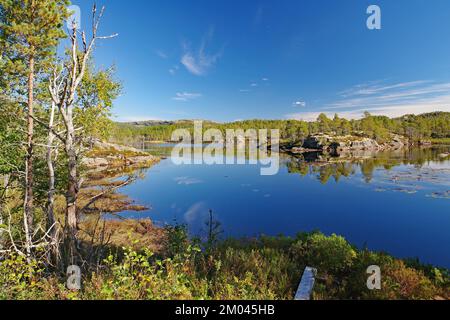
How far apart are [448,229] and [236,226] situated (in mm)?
18664

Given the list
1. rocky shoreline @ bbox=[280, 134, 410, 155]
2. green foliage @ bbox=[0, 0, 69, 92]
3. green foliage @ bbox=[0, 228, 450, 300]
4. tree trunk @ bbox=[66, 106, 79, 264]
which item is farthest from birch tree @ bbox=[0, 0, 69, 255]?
rocky shoreline @ bbox=[280, 134, 410, 155]

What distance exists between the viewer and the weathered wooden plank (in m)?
6.20

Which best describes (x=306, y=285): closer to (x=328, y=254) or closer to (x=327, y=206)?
(x=328, y=254)

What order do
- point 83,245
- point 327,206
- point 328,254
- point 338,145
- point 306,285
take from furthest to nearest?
point 338,145, point 327,206, point 83,245, point 328,254, point 306,285

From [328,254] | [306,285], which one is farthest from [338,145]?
[306,285]

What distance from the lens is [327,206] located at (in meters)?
29.0

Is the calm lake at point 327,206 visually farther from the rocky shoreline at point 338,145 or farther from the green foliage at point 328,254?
the rocky shoreline at point 338,145

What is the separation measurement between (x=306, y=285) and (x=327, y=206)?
80.3 feet

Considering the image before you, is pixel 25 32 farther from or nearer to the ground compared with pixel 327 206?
farther from the ground

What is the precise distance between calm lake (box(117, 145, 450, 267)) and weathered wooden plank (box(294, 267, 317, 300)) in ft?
33.9

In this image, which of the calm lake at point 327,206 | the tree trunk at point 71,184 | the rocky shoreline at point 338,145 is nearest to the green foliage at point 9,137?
the tree trunk at point 71,184

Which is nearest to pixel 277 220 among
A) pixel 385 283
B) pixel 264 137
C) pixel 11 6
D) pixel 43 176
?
pixel 385 283
